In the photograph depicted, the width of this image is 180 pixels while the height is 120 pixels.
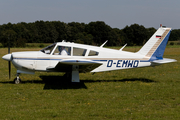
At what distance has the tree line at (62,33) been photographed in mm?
52278

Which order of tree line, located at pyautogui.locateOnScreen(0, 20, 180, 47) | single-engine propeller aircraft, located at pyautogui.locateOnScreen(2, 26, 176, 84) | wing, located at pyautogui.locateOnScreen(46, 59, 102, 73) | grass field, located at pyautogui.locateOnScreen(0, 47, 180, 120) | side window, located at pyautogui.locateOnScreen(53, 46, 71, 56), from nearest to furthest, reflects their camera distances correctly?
grass field, located at pyautogui.locateOnScreen(0, 47, 180, 120) → wing, located at pyautogui.locateOnScreen(46, 59, 102, 73) → single-engine propeller aircraft, located at pyautogui.locateOnScreen(2, 26, 176, 84) → side window, located at pyautogui.locateOnScreen(53, 46, 71, 56) → tree line, located at pyautogui.locateOnScreen(0, 20, 180, 47)

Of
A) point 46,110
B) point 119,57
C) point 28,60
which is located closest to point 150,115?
point 46,110

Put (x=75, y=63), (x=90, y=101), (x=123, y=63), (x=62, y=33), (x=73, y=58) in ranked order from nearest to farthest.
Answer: (x=90, y=101), (x=75, y=63), (x=73, y=58), (x=123, y=63), (x=62, y=33)

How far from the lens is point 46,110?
21.3 feet

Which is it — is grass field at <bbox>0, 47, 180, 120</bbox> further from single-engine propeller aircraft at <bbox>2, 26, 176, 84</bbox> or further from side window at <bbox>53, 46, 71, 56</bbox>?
side window at <bbox>53, 46, 71, 56</bbox>

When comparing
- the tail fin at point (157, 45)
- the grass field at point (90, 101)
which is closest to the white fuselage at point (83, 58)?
the tail fin at point (157, 45)

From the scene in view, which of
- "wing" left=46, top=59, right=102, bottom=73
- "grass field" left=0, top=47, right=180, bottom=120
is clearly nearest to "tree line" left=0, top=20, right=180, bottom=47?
"wing" left=46, top=59, right=102, bottom=73

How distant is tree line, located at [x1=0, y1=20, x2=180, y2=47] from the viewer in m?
52.3

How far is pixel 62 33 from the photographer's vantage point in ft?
164

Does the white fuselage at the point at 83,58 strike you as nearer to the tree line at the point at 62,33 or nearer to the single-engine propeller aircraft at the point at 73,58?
the single-engine propeller aircraft at the point at 73,58

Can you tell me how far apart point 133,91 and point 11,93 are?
498 cm

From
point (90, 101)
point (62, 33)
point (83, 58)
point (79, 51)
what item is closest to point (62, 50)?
point (79, 51)

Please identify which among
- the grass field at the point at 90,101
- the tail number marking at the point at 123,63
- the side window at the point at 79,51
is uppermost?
the side window at the point at 79,51

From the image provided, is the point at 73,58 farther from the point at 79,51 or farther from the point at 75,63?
the point at 75,63
